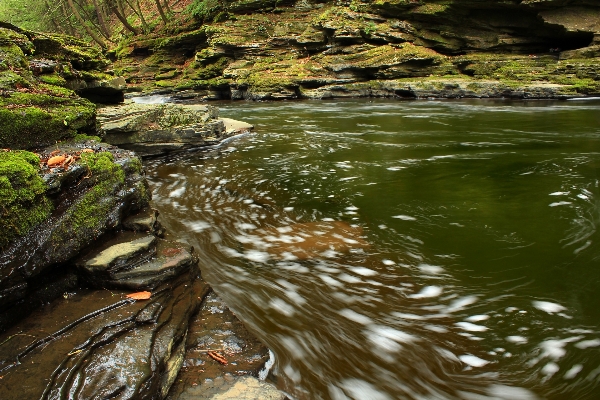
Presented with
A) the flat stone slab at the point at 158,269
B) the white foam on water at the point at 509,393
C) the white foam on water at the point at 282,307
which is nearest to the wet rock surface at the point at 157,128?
the flat stone slab at the point at 158,269

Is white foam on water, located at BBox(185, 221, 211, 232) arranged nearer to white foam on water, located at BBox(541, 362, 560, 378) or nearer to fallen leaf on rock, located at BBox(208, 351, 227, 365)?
fallen leaf on rock, located at BBox(208, 351, 227, 365)

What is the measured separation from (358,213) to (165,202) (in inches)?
122

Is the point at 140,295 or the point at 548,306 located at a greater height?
the point at 140,295

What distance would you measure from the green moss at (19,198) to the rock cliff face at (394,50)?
752 inches

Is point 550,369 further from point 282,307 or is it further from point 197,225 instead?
point 197,225

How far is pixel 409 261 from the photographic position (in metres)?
3.74

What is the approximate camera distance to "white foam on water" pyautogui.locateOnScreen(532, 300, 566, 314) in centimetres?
292

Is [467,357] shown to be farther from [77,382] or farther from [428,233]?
[77,382]

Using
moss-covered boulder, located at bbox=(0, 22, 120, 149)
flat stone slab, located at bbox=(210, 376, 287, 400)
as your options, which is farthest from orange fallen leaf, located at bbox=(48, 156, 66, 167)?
flat stone slab, located at bbox=(210, 376, 287, 400)

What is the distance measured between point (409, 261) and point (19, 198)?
3.37 m

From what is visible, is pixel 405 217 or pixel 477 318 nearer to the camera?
pixel 477 318

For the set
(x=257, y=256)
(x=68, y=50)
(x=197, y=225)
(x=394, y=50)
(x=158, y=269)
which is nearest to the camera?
(x=158, y=269)

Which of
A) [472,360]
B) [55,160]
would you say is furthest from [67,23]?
[472,360]

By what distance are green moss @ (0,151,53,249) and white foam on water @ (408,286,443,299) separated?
303cm
